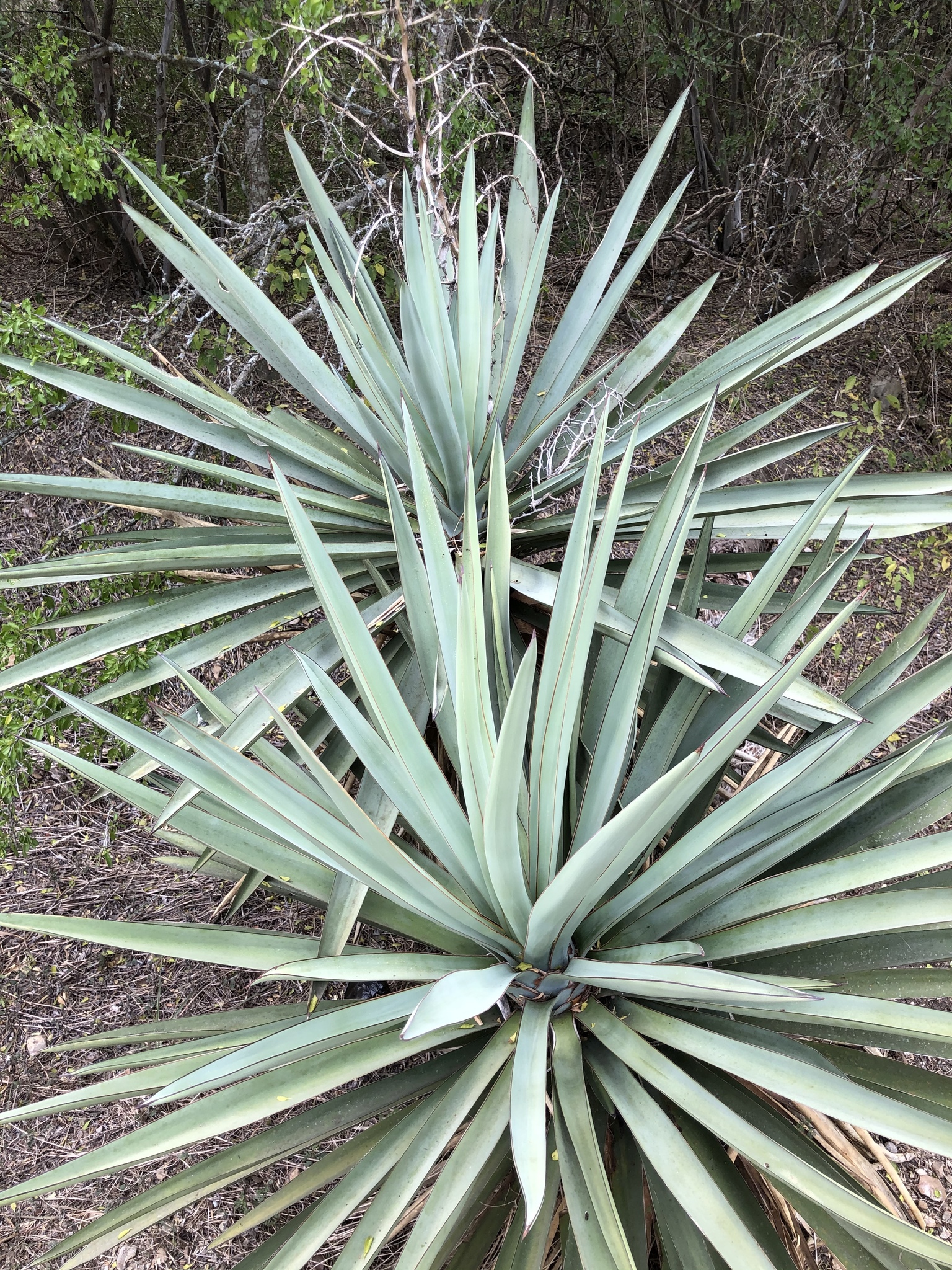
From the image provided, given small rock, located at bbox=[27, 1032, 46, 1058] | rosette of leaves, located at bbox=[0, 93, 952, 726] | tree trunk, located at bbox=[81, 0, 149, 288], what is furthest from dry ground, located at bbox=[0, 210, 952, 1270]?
rosette of leaves, located at bbox=[0, 93, 952, 726]

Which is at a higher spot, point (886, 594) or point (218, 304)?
point (218, 304)

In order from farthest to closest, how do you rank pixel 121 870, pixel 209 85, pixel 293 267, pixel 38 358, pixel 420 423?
pixel 209 85, pixel 293 267, pixel 121 870, pixel 38 358, pixel 420 423

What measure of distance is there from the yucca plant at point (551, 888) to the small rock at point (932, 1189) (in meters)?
0.70

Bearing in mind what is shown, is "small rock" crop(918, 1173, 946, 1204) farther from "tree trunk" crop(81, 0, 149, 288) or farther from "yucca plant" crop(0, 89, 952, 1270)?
"tree trunk" crop(81, 0, 149, 288)

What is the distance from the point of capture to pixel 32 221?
14.1 ft

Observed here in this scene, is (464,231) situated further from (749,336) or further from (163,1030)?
(163,1030)

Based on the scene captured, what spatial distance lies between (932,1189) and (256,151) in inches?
171

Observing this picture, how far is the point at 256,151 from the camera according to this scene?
356 centimetres

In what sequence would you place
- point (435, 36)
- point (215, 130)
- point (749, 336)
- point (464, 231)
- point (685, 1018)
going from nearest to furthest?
1. point (685, 1018)
2. point (464, 231)
3. point (749, 336)
4. point (435, 36)
5. point (215, 130)

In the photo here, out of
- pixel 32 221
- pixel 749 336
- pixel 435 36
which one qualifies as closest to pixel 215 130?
pixel 32 221

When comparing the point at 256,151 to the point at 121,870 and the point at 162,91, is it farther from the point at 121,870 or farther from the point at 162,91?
the point at 121,870

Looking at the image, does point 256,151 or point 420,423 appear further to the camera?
point 256,151

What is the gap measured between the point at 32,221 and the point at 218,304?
3152mm

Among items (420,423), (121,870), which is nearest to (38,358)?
(420,423)
